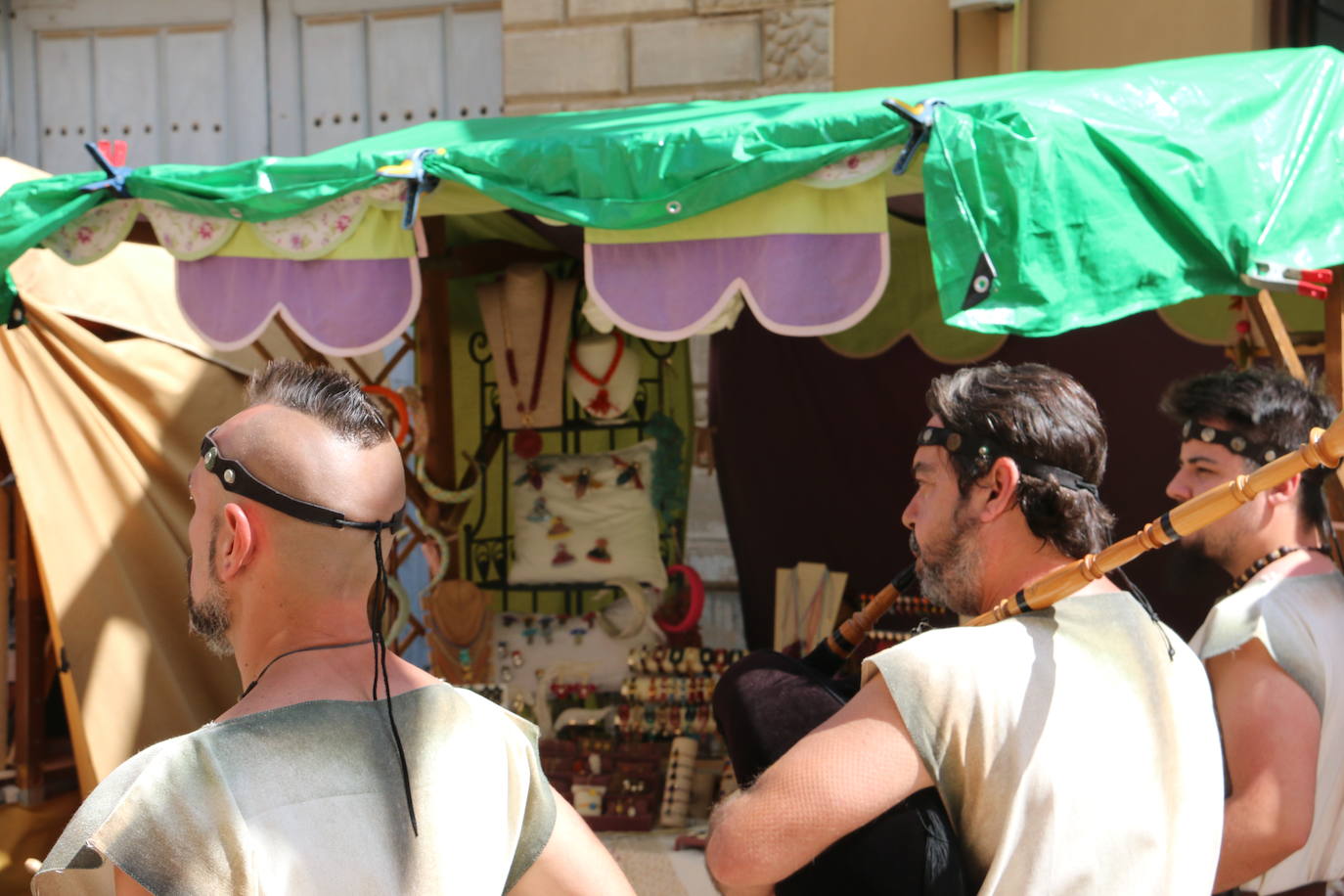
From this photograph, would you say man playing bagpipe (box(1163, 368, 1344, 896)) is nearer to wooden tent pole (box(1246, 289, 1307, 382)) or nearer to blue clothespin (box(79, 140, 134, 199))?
wooden tent pole (box(1246, 289, 1307, 382))

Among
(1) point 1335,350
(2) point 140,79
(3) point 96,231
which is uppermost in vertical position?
(2) point 140,79

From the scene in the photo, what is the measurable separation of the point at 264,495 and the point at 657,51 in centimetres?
549

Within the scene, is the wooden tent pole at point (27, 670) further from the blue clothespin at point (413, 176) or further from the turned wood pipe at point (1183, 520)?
the turned wood pipe at point (1183, 520)

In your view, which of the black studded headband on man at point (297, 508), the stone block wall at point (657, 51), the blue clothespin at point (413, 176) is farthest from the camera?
the stone block wall at point (657, 51)

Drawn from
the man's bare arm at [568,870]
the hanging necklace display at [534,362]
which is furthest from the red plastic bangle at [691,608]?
the man's bare arm at [568,870]

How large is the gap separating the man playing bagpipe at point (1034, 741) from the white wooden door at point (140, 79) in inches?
247

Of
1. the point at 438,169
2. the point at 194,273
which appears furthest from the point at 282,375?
the point at 194,273

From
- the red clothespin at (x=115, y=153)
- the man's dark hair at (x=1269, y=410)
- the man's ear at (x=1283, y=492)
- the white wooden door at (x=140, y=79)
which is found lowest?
the man's ear at (x=1283, y=492)

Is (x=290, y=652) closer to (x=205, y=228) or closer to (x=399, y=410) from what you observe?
(x=205, y=228)

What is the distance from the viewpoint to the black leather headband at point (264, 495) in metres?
1.42

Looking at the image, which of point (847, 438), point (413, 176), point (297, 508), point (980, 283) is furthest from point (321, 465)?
point (847, 438)

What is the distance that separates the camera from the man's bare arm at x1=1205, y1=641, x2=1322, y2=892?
79.7 inches

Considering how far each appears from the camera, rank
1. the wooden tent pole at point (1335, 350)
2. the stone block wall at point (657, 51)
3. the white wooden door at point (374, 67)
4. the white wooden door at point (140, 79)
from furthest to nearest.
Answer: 1. the white wooden door at point (140, 79)
2. the white wooden door at point (374, 67)
3. the stone block wall at point (657, 51)
4. the wooden tent pole at point (1335, 350)

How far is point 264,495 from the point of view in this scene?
1423 millimetres
